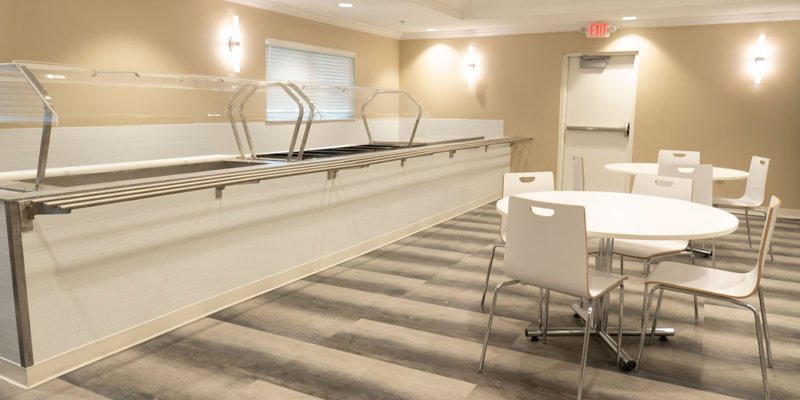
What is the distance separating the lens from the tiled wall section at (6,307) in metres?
2.52

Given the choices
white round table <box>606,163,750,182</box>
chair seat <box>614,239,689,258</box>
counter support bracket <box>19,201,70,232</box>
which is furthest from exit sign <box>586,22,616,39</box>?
counter support bracket <box>19,201,70,232</box>

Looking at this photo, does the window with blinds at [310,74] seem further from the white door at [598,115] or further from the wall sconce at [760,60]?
the wall sconce at [760,60]

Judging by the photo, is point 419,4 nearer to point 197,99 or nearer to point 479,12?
point 479,12

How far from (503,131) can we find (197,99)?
5516 mm

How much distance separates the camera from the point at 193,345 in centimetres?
306

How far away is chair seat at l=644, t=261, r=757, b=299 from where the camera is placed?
2.57m

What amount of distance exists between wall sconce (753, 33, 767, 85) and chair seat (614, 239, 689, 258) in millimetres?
4600

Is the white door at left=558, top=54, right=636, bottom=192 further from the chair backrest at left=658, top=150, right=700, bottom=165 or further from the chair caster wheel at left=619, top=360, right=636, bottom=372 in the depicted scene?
the chair caster wheel at left=619, top=360, right=636, bottom=372

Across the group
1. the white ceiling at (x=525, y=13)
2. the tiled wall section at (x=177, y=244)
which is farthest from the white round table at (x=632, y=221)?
the white ceiling at (x=525, y=13)

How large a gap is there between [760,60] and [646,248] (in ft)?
15.8

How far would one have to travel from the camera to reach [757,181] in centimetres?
515

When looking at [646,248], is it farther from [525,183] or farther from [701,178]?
[701,178]

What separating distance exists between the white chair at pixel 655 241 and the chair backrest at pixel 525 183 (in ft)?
1.92

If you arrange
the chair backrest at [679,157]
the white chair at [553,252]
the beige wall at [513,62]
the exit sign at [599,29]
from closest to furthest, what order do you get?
the white chair at [553,252], the beige wall at [513,62], the chair backrest at [679,157], the exit sign at [599,29]
